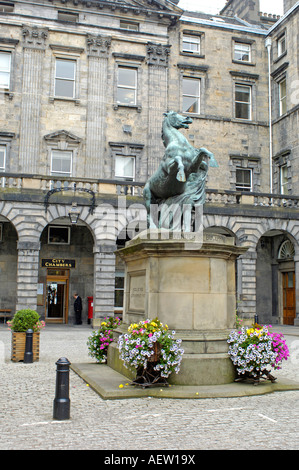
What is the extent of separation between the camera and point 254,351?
895cm

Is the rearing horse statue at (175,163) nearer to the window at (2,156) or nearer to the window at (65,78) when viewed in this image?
the window at (2,156)

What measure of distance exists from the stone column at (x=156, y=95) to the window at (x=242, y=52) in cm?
535

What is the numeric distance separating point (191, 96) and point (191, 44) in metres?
3.65

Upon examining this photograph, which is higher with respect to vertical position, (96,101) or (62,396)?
(96,101)

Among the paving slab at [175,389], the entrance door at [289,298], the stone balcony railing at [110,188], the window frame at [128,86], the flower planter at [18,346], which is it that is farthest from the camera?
the window frame at [128,86]

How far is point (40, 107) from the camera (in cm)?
2934

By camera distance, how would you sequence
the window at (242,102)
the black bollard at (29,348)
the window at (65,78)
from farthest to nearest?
1. the window at (242,102)
2. the window at (65,78)
3. the black bollard at (29,348)

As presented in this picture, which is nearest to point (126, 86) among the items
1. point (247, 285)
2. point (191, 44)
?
point (191, 44)

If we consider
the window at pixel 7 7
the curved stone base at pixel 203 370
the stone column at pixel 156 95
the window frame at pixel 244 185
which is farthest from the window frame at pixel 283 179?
the curved stone base at pixel 203 370

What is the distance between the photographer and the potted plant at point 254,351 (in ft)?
29.6

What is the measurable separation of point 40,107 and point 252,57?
15.1 metres

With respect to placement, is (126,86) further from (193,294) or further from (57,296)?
(193,294)

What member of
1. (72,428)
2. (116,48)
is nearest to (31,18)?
(116,48)

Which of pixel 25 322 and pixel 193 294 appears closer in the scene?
pixel 193 294
